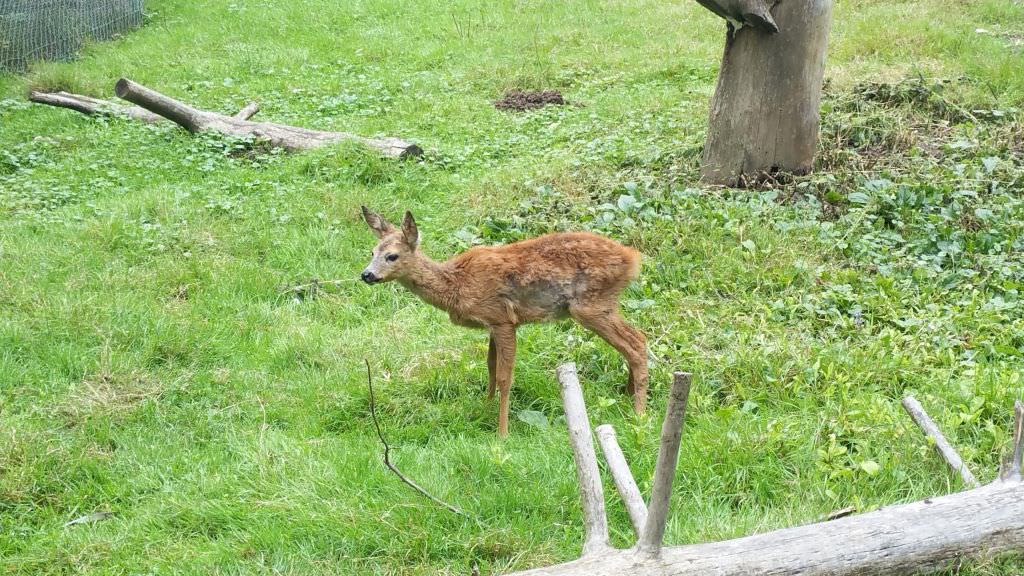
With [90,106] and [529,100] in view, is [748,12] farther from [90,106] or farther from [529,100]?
[90,106]

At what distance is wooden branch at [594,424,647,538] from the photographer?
3496 mm

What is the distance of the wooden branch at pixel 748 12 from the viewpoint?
282 inches

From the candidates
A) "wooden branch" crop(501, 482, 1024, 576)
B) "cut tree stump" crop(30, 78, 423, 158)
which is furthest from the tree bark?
"wooden branch" crop(501, 482, 1024, 576)

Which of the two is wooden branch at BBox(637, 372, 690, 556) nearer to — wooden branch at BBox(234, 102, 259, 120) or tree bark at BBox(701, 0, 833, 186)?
tree bark at BBox(701, 0, 833, 186)

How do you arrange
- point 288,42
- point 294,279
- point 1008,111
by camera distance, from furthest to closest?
point 288,42 → point 1008,111 → point 294,279

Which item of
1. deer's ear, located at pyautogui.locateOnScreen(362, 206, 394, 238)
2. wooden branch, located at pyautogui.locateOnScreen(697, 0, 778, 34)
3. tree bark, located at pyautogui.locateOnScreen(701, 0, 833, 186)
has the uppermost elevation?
wooden branch, located at pyautogui.locateOnScreen(697, 0, 778, 34)

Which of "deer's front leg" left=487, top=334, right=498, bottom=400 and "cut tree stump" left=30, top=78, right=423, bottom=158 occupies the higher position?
"cut tree stump" left=30, top=78, right=423, bottom=158

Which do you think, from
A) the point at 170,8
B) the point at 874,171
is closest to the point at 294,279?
the point at 874,171

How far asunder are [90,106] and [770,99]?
808cm

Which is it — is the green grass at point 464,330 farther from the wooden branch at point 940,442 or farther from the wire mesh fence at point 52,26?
the wire mesh fence at point 52,26

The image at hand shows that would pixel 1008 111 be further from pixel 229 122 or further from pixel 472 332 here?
pixel 229 122

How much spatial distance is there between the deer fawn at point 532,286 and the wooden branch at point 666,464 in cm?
190

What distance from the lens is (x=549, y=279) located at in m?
5.23

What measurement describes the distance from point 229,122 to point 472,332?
17.8ft
